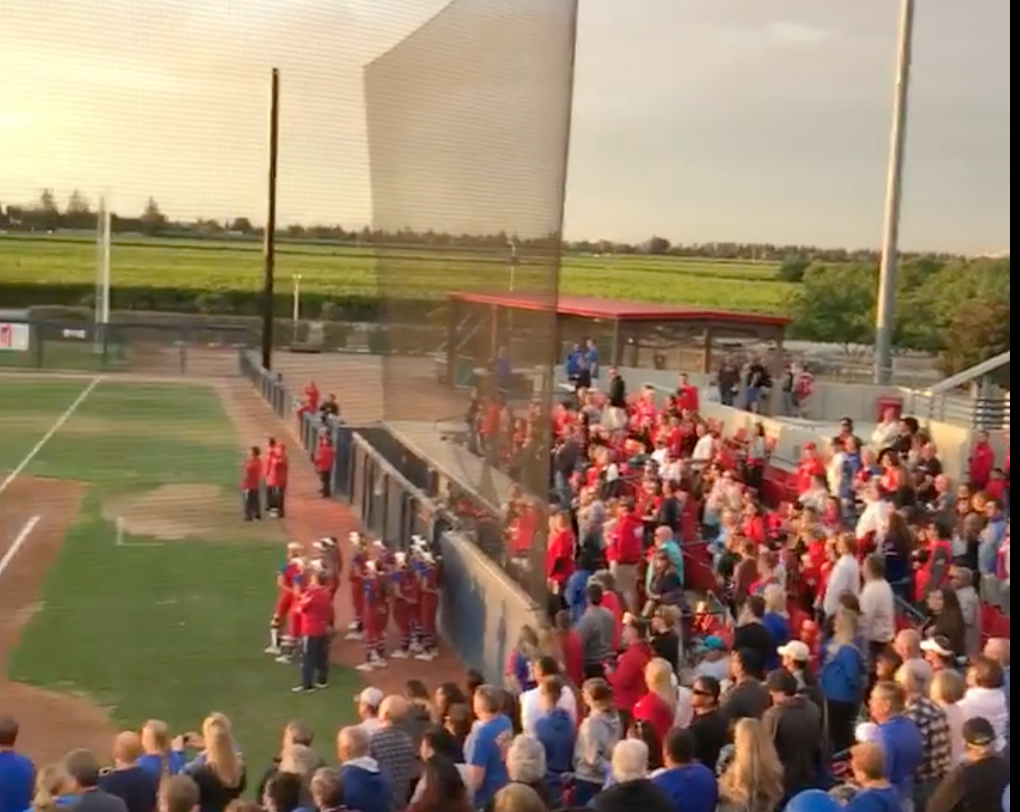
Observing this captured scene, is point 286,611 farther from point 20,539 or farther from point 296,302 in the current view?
point 296,302

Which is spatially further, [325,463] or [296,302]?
[325,463]

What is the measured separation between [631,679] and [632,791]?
190 centimetres

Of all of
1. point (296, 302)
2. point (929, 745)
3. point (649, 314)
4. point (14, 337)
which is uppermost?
point (296, 302)

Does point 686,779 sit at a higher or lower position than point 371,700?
higher

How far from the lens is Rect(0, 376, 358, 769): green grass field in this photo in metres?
6.35

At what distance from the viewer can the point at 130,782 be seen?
4.29 meters

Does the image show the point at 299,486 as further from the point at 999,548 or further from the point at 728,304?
the point at 728,304

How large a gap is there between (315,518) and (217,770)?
5.57m

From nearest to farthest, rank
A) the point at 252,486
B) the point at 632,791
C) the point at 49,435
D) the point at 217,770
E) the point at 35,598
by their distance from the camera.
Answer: the point at 632,791, the point at 217,770, the point at 49,435, the point at 35,598, the point at 252,486

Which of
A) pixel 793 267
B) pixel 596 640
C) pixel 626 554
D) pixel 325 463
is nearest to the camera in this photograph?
pixel 596 640

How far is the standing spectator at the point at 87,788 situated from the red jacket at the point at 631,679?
2.37m

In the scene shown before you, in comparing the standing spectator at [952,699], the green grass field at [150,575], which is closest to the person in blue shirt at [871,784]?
the standing spectator at [952,699]

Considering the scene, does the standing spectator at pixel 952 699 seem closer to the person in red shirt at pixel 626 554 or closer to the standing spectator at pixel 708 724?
the standing spectator at pixel 708 724

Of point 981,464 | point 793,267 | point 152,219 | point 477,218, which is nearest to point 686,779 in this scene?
point 477,218
